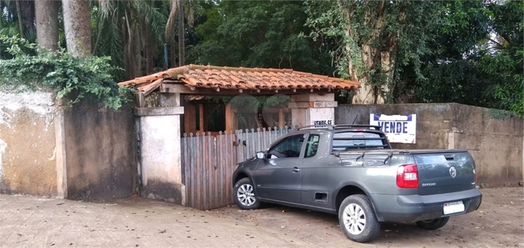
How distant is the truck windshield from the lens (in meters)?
7.11

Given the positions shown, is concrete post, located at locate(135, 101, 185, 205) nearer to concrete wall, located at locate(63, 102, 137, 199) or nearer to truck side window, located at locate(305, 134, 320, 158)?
concrete wall, located at locate(63, 102, 137, 199)

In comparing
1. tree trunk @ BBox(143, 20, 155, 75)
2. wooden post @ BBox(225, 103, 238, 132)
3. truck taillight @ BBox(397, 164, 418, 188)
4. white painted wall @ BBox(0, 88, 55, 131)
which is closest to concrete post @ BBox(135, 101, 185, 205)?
white painted wall @ BBox(0, 88, 55, 131)

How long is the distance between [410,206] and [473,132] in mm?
6424

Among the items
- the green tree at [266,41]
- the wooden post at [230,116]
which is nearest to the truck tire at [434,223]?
the wooden post at [230,116]

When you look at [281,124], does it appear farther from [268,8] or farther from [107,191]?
[268,8]

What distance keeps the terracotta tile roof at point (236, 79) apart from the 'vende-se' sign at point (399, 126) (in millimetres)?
1057

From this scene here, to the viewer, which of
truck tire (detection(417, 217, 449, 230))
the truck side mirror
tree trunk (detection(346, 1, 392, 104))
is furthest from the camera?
tree trunk (detection(346, 1, 392, 104))

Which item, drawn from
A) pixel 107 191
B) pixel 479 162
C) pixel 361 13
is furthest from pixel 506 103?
pixel 107 191

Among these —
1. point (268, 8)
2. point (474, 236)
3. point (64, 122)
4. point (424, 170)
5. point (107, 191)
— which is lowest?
point (474, 236)

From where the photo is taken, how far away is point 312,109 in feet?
34.6

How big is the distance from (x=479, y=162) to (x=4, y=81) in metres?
10.7

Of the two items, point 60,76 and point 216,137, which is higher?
point 60,76

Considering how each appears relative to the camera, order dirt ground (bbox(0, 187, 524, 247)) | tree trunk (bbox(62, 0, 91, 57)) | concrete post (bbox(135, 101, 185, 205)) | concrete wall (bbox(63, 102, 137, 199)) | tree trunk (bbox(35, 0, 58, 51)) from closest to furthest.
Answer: dirt ground (bbox(0, 187, 524, 247)), concrete wall (bbox(63, 102, 137, 199)), concrete post (bbox(135, 101, 185, 205)), tree trunk (bbox(62, 0, 91, 57)), tree trunk (bbox(35, 0, 58, 51))

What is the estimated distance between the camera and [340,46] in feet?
41.9
